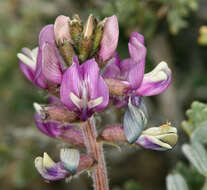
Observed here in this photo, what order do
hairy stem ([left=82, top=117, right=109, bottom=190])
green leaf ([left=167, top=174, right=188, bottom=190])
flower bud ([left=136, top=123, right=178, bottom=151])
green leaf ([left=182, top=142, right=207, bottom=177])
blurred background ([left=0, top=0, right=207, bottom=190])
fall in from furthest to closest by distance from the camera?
1. blurred background ([left=0, top=0, right=207, bottom=190])
2. green leaf ([left=167, top=174, right=188, bottom=190])
3. green leaf ([left=182, top=142, right=207, bottom=177])
4. hairy stem ([left=82, top=117, right=109, bottom=190])
5. flower bud ([left=136, top=123, right=178, bottom=151])

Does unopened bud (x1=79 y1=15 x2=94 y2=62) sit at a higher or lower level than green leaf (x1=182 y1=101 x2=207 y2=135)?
higher

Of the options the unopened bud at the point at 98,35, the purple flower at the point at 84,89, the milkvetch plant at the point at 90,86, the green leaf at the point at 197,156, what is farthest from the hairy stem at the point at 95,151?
the green leaf at the point at 197,156

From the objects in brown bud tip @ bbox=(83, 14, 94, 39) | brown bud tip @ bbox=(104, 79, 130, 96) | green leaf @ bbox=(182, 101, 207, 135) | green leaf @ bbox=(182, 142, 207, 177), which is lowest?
green leaf @ bbox=(182, 142, 207, 177)

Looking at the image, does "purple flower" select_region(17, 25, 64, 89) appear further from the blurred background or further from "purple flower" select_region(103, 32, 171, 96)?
the blurred background

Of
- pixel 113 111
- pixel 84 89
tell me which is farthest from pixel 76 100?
pixel 113 111

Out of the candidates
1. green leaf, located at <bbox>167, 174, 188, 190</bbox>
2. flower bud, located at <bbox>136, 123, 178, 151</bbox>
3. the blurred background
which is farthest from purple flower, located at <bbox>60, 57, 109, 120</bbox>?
the blurred background

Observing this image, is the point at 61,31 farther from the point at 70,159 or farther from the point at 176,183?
the point at 176,183
